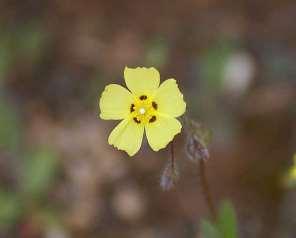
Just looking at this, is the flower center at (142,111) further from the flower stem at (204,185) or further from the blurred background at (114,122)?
the blurred background at (114,122)

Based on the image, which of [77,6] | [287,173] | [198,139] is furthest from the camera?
[77,6]

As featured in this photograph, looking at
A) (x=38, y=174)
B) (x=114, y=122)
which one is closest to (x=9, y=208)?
(x=38, y=174)

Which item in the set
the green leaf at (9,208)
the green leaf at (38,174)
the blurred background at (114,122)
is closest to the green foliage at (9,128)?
the blurred background at (114,122)

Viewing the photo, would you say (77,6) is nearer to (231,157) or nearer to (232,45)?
(232,45)

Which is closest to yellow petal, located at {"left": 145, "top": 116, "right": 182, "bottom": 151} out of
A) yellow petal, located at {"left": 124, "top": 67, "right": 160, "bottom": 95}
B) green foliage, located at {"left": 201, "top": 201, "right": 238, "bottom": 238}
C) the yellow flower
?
the yellow flower

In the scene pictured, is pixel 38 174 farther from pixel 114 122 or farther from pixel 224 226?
pixel 224 226

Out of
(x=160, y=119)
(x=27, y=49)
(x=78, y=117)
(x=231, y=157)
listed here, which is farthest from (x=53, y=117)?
(x=160, y=119)
